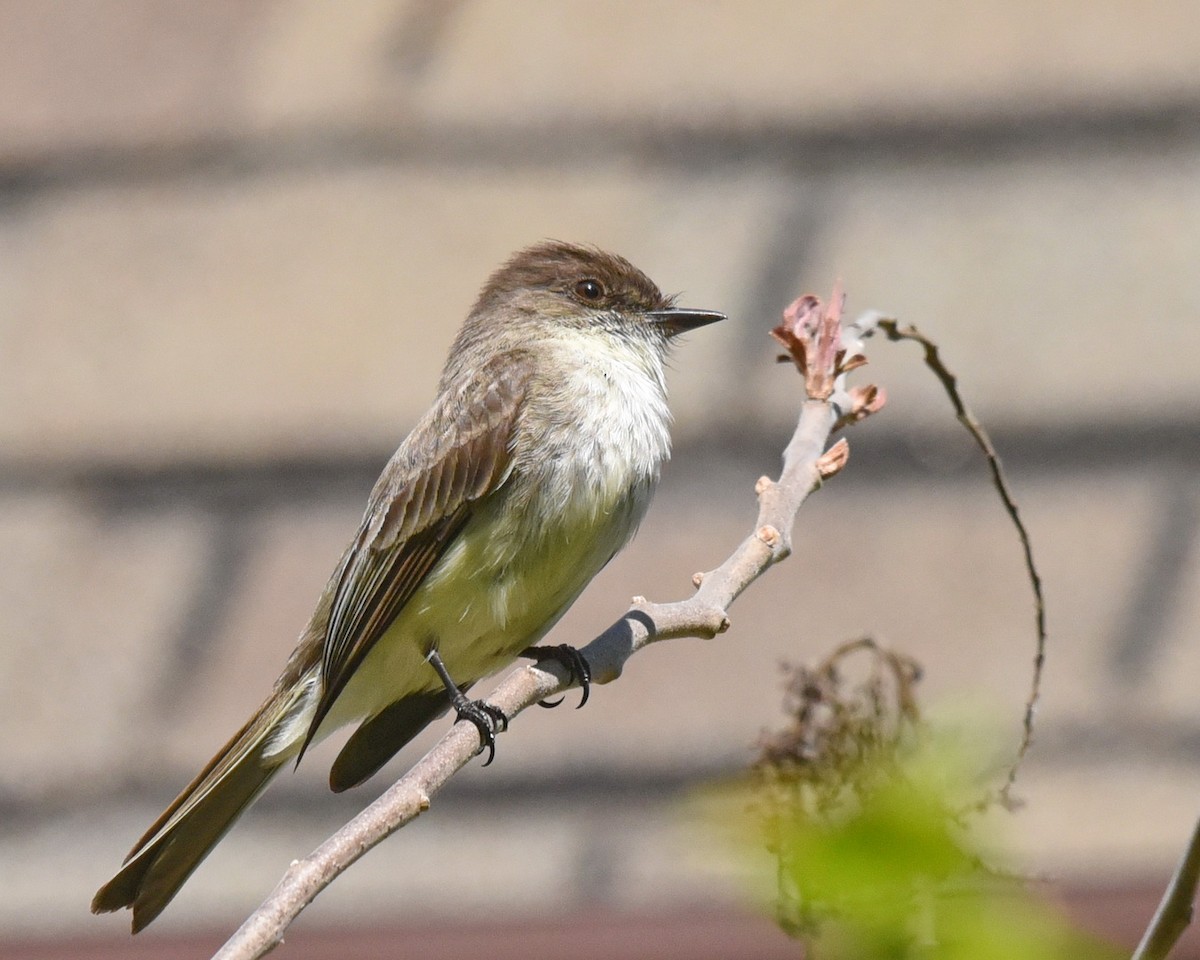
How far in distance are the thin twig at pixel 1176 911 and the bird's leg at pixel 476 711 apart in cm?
137

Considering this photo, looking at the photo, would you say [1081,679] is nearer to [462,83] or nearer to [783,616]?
[783,616]

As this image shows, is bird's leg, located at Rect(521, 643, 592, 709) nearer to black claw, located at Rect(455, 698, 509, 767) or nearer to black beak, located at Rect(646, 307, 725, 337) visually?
black claw, located at Rect(455, 698, 509, 767)

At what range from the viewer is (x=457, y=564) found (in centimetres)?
340

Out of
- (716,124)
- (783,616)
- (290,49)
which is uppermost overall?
(290,49)

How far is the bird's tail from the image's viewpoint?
120 inches

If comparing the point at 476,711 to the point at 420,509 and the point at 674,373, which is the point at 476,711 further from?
the point at 674,373

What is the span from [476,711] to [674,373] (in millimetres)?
3086

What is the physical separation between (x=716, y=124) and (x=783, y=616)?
1.82 m

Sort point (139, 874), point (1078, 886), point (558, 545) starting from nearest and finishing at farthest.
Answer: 1. point (139, 874)
2. point (558, 545)
3. point (1078, 886)

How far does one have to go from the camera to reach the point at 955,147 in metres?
6.19

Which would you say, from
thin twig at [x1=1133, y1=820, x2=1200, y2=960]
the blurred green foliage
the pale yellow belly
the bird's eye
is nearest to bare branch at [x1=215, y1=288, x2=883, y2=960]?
the pale yellow belly

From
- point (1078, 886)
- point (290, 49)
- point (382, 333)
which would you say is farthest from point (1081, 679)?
point (290, 49)

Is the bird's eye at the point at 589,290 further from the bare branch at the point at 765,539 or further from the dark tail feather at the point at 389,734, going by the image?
the bare branch at the point at 765,539

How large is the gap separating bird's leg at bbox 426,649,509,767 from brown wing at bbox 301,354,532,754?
0.47 ft
